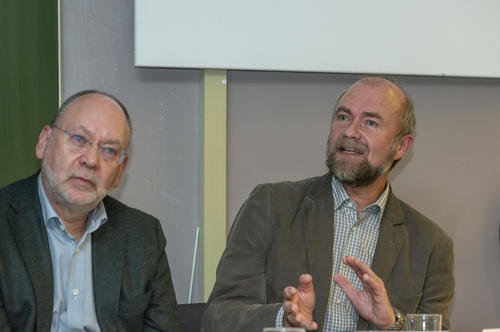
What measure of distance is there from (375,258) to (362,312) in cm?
43

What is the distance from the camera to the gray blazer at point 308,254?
2672mm

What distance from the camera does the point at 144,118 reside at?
3555 mm

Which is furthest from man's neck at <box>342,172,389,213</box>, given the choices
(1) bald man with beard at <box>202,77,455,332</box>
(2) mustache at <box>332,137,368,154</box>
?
(2) mustache at <box>332,137,368,154</box>

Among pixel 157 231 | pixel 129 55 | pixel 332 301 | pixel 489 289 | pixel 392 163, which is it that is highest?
pixel 129 55

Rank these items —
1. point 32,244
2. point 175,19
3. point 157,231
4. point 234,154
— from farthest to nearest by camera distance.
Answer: point 234,154, point 175,19, point 157,231, point 32,244

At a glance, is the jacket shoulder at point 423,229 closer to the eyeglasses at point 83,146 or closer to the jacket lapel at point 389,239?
the jacket lapel at point 389,239

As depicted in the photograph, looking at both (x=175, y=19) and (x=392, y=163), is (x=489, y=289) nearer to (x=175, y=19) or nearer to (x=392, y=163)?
(x=392, y=163)

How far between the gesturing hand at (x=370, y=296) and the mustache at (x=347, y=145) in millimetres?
661

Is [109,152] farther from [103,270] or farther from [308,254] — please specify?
[308,254]

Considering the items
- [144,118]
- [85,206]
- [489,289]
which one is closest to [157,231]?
[85,206]

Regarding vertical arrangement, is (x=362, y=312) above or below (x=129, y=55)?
below

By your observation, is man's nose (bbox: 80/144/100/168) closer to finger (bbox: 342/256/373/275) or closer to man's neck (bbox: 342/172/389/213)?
finger (bbox: 342/256/373/275)

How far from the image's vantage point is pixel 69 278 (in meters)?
2.48

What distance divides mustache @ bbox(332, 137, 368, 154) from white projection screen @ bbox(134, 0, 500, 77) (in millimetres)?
754
